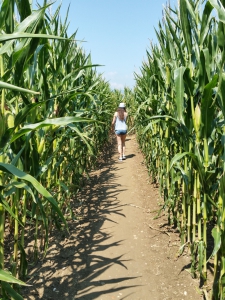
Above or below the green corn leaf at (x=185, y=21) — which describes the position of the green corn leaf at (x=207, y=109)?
below

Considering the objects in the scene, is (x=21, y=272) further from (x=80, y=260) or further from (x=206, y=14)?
(x=206, y=14)

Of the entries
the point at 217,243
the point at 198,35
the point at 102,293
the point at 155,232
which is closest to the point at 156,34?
the point at 198,35

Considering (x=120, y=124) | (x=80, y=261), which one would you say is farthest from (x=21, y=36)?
(x=120, y=124)

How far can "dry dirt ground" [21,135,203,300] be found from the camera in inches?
84.0

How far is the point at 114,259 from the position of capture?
8.38 ft

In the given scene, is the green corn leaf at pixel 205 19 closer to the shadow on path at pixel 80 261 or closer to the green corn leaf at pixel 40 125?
the green corn leaf at pixel 40 125

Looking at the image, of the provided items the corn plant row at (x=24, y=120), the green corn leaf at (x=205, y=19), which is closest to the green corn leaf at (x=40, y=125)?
the corn plant row at (x=24, y=120)

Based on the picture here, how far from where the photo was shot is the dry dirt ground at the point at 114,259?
7.00 feet

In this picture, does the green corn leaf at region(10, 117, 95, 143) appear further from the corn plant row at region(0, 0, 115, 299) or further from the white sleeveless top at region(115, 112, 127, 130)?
the white sleeveless top at region(115, 112, 127, 130)

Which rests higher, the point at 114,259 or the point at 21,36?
the point at 21,36

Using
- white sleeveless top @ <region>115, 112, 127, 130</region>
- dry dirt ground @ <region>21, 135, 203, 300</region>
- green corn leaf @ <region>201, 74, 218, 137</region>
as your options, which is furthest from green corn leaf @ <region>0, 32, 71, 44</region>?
white sleeveless top @ <region>115, 112, 127, 130</region>

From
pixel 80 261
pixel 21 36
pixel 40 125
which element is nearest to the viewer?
pixel 21 36

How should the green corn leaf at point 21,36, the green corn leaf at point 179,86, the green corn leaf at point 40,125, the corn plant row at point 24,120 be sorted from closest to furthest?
the green corn leaf at point 21,36
the corn plant row at point 24,120
the green corn leaf at point 40,125
the green corn leaf at point 179,86

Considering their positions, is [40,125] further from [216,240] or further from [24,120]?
[216,240]
